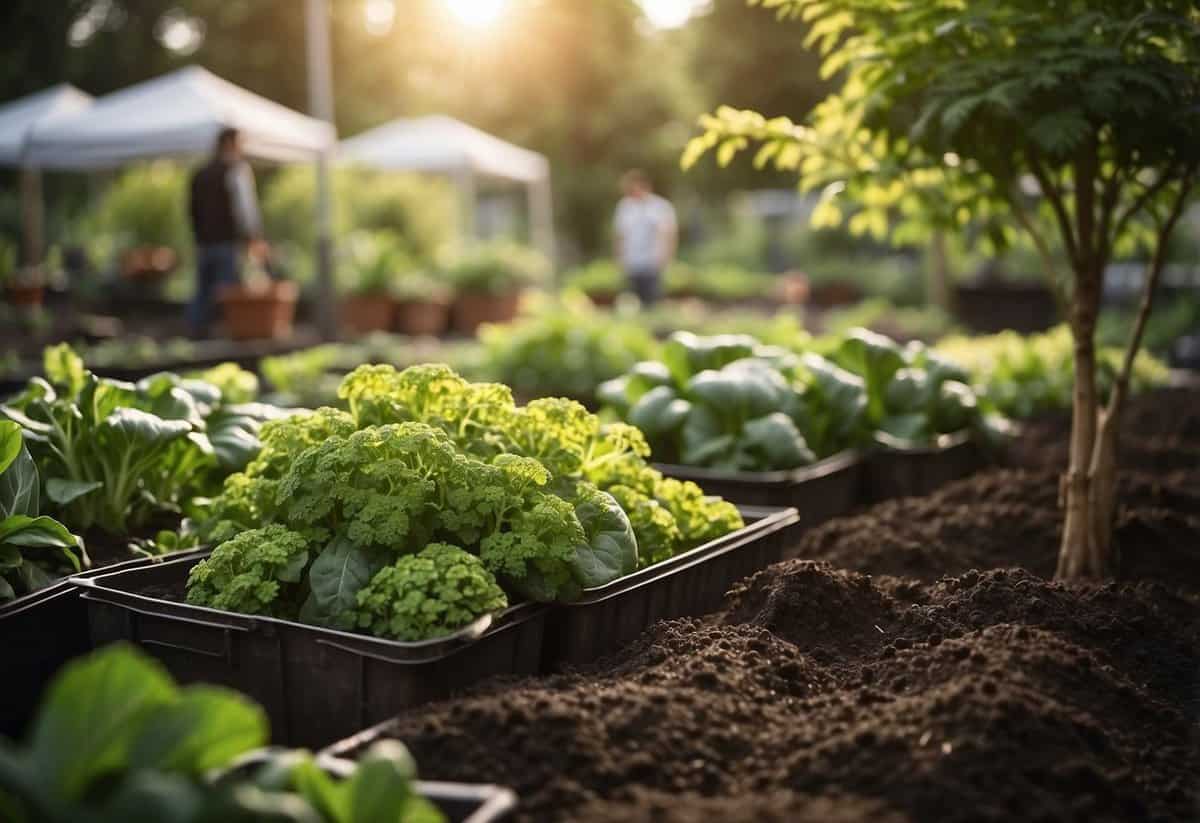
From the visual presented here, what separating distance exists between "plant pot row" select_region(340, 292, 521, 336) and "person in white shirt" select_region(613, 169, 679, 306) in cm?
196

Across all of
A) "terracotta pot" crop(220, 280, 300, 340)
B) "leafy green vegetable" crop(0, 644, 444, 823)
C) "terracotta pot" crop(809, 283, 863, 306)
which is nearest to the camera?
"leafy green vegetable" crop(0, 644, 444, 823)

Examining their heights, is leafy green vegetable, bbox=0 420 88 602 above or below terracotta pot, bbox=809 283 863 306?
below

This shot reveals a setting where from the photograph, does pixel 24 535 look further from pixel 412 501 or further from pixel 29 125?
pixel 29 125

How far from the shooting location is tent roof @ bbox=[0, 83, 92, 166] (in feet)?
58.3

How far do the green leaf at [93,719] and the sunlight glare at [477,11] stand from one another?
44.0m

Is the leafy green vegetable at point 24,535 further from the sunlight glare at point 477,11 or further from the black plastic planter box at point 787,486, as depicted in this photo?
the sunlight glare at point 477,11

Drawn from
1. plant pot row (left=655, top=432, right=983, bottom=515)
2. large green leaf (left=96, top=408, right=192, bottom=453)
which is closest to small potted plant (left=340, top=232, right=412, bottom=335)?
plant pot row (left=655, top=432, right=983, bottom=515)

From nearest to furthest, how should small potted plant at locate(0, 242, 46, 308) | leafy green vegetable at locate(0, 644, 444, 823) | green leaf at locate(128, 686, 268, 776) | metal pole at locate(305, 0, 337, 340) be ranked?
1. leafy green vegetable at locate(0, 644, 444, 823)
2. green leaf at locate(128, 686, 268, 776)
3. small potted plant at locate(0, 242, 46, 308)
4. metal pole at locate(305, 0, 337, 340)

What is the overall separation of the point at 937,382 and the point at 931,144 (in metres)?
2.00

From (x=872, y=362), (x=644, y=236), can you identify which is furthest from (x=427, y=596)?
(x=644, y=236)

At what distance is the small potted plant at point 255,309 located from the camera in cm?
1403

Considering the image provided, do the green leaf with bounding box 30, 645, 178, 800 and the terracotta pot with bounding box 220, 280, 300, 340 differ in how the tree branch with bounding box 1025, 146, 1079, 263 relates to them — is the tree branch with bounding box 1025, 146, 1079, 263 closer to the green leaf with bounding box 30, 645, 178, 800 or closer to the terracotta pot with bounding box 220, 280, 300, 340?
the green leaf with bounding box 30, 645, 178, 800

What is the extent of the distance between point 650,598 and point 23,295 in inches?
556

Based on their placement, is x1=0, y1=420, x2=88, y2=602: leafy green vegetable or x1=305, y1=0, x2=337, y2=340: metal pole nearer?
x1=0, y1=420, x2=88, y2=602: leafy green vegetable
